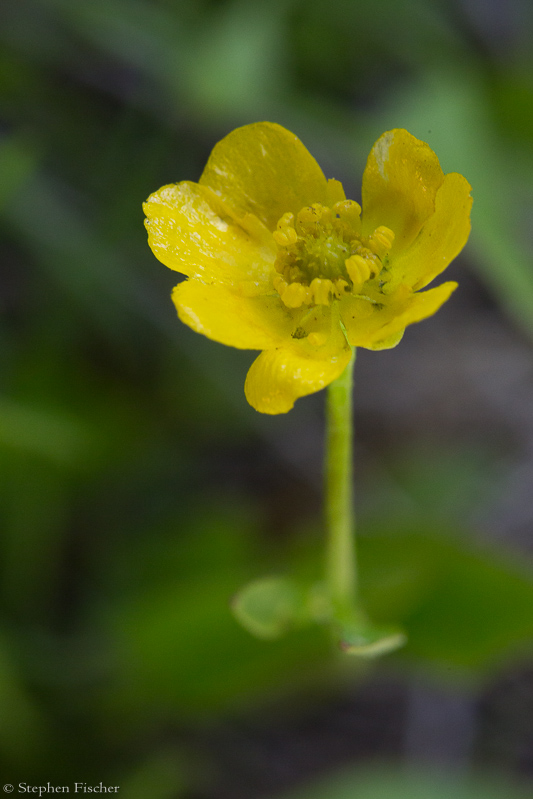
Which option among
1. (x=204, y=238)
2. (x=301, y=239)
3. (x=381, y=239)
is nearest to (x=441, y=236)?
(x=381, y=239)

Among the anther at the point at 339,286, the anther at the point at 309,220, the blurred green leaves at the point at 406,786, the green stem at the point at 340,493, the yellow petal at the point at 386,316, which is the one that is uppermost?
the anther at the point at 309,220

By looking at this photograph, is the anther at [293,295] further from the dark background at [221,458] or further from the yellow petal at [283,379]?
the dark background at [221,458]

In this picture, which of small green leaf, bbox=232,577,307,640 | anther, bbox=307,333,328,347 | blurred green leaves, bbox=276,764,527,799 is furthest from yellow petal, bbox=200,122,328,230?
blurred green leaves, bbox=276,764,527,799

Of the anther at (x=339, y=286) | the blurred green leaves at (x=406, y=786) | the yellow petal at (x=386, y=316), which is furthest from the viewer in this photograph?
the blurred green leaves at (x=406, y=786)

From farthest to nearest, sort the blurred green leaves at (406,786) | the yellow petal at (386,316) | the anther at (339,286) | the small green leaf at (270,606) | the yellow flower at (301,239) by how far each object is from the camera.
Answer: the blurred green leaves at (406,786) → the small green leaf at (270,606) → the anther at (339,286) → the yellow flower at (301,239) → the yellow petal at (386,316)

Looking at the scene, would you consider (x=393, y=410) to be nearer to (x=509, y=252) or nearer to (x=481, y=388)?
(x=481, y=388)

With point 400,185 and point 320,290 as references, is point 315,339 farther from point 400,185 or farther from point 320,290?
point 400,185

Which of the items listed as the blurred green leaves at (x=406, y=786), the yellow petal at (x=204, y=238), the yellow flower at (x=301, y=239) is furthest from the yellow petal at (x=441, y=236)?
the blurred green leaves at (x=406, y=786)
